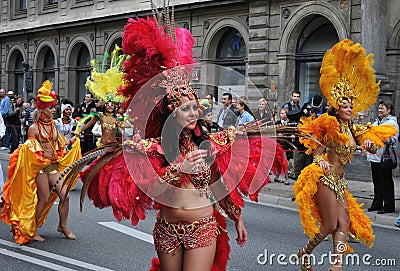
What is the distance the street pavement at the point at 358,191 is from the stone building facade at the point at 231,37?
256cm

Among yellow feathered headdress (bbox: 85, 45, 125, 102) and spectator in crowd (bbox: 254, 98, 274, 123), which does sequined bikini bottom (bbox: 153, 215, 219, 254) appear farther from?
yellow feathered headdress (bbox: 85, 45, 125, 102)

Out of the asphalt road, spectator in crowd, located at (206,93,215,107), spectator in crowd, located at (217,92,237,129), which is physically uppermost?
spectator in crowd, located at (206,93,215,107)

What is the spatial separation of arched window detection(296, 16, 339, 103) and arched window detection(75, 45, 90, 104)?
13.1 metres

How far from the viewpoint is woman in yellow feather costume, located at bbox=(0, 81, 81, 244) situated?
8.41 meters

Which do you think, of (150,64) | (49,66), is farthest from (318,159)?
(49,66)

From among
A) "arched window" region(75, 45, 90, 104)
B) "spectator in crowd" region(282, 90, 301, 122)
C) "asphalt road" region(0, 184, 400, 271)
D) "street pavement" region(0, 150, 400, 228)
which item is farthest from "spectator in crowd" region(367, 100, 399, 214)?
"arched window" region(75, 45, 90, 104)

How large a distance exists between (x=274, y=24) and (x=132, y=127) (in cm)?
Answer: 1670

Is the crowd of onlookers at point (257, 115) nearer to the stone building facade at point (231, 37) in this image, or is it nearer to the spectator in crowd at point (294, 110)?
the spectator in crowd at point (294, 110)

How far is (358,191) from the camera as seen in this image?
13.3 meters

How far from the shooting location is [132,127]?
→ 15.4ft

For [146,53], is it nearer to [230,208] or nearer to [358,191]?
[230,208]

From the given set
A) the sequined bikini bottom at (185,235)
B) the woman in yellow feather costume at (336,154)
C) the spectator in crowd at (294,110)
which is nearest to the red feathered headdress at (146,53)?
the sequined bikini bottom at (185,235)

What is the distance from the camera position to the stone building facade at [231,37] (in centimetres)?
1770

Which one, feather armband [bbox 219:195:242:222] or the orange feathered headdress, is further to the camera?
the orange feathered headdress
